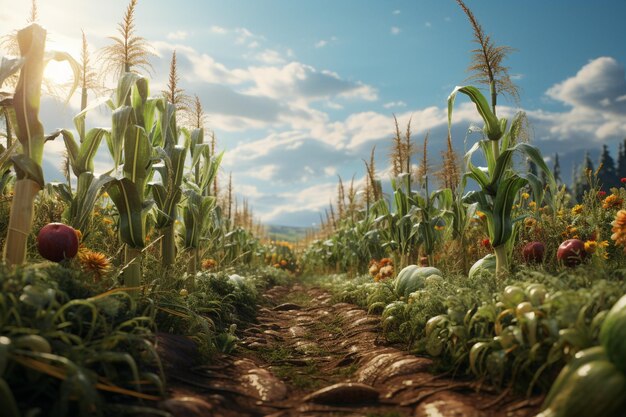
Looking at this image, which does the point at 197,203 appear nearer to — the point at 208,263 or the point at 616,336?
the point at 208,263

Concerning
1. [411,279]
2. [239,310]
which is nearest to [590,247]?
[411,279]

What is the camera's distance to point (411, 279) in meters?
4.80

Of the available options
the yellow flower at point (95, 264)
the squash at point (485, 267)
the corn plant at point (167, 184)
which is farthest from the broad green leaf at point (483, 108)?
the yellow flower at point (95, 264)

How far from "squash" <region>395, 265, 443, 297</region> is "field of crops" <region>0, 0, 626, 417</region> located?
0.04m

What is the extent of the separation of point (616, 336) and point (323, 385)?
1.71m

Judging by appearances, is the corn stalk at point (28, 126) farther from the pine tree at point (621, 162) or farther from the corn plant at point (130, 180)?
the pine tree at point (621, 162)

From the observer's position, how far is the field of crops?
2.06 meters

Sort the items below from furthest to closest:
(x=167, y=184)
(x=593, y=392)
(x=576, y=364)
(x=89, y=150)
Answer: (x=167, y=184) < (x=89, y=150) < (x=576, y=364) < (x=593, y=392)

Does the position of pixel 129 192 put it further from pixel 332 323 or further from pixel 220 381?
pixel 332 323

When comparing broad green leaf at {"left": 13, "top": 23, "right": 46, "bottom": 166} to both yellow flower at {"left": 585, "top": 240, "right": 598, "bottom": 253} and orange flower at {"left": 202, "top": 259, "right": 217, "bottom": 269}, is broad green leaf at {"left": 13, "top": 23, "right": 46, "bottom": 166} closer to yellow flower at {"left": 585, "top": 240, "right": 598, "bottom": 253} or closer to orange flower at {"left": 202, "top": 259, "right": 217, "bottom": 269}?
yellow flower at {"left": 585, "top": 240, "right": 598, "bottom": 253}

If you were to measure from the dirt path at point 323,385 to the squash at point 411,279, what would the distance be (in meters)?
0.66

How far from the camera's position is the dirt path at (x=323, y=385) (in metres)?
2.33

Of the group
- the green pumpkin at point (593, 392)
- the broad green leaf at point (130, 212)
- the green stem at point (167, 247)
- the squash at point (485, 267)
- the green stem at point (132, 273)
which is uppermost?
the broad green leaf at point (130, 212)

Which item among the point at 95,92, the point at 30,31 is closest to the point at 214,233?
the point at 95,92
